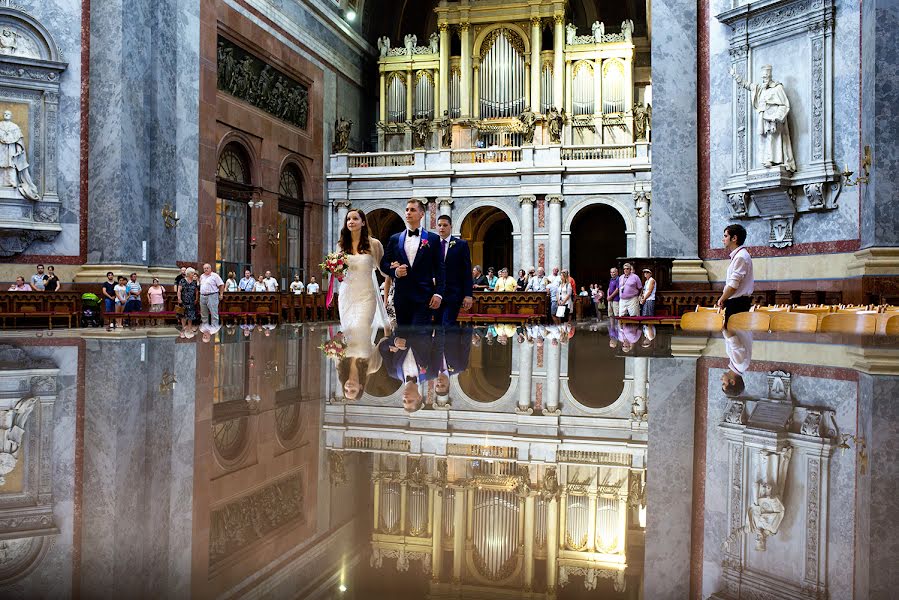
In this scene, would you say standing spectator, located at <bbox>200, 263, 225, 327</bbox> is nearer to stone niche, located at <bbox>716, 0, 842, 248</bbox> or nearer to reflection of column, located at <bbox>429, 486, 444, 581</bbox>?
stone niche, located at <bbox>716, 0, 842, 248</bbox>

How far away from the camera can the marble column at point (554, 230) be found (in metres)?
26.1

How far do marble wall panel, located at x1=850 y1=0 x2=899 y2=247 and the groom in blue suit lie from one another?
23.0ft

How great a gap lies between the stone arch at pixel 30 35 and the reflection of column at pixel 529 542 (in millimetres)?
17869

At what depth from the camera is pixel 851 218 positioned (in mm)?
12539

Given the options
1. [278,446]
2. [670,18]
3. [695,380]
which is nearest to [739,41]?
[670,18]

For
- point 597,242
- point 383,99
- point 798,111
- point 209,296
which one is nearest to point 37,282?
point 209,296

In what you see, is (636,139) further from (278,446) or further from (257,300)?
(278,446)

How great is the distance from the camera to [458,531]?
166cm

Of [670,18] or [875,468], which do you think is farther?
[670,18]

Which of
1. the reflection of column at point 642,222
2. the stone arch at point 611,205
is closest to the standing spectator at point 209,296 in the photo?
the stone arch at point 611,205

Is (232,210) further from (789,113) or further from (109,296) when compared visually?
(789,113)

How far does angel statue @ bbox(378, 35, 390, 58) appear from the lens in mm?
30125

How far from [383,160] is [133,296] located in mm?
13596

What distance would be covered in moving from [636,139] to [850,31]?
618 inches
